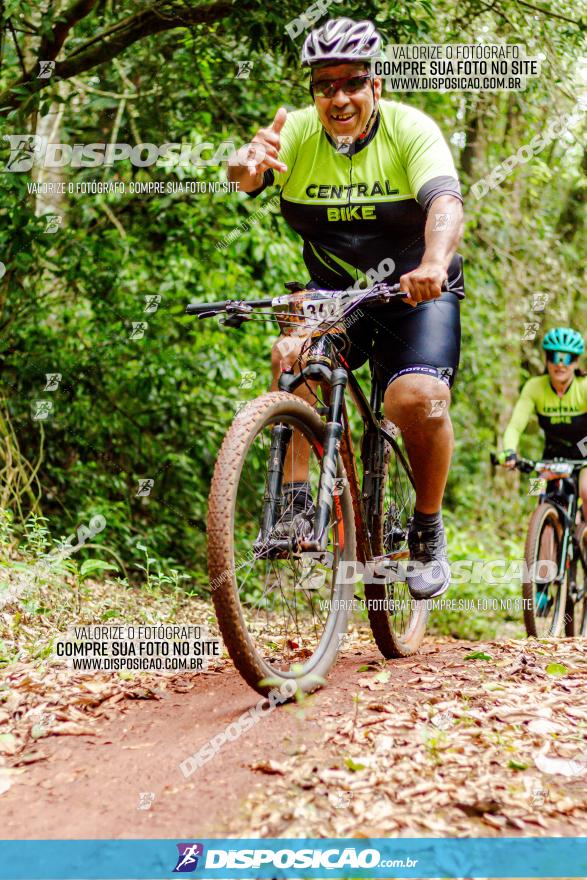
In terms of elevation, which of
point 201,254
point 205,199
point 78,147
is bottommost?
point 201,254

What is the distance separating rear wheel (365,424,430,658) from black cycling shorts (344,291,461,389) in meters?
0.52

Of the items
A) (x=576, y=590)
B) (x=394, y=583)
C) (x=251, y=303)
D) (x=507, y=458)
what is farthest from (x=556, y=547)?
(x=251, y=303)

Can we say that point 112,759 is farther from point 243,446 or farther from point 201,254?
point 201,254

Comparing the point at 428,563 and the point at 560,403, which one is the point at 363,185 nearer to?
the point at 428,563

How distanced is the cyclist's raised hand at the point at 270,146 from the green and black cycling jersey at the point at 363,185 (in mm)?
250

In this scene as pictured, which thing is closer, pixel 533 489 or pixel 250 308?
pixel 250 308

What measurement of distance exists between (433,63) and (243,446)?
4.92 meters

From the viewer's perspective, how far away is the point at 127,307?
737 cm

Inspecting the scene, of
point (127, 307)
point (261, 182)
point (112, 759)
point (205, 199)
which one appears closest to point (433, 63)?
Answer: point (205, 199)

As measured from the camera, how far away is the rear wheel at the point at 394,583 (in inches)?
156

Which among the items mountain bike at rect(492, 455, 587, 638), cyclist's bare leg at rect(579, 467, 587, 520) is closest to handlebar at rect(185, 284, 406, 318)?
mountain bike at rect(492, 455, 587, 638)

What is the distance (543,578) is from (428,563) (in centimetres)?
284

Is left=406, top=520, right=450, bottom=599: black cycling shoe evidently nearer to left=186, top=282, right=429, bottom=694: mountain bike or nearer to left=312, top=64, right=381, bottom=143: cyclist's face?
left=186, top=282, right=429, bottom=694: mountain bike

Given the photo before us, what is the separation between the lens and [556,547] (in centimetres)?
674
